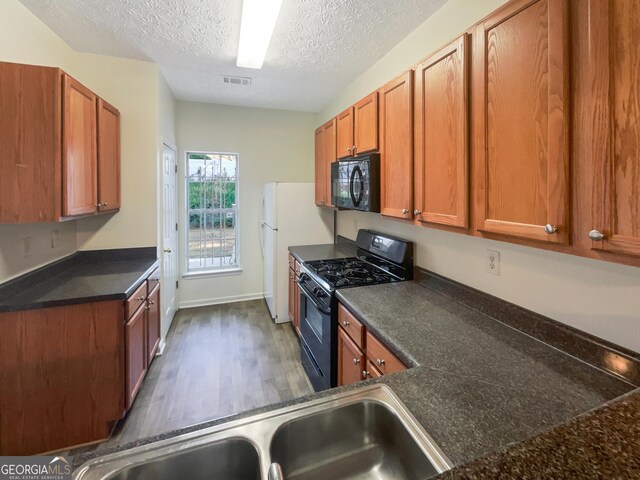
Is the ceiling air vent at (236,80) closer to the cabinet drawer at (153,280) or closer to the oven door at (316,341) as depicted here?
the cabinet drawer at (153,280)

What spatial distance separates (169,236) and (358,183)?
7.58ft

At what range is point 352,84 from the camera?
331 cm

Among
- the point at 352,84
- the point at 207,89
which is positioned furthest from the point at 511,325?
the point at 207,89

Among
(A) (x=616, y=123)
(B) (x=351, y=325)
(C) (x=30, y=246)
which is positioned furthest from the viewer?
(C) (x=30, y=246)

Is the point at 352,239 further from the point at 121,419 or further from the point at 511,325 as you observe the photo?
the point at 121,419

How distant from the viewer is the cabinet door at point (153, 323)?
8.20 feet

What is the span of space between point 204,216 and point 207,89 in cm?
159

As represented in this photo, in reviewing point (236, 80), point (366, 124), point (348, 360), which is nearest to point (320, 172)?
point (366, 124)

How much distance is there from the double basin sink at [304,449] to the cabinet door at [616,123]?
2.50ft

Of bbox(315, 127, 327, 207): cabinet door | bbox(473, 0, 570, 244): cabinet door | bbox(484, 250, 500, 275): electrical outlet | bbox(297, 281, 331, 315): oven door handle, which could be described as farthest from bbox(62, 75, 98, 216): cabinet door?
bbox(484, 250, 500, 275): electrical outlet

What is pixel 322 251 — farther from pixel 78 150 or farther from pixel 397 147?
pixel 78 150

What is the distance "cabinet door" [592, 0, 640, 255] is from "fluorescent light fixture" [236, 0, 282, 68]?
1657 millimetres

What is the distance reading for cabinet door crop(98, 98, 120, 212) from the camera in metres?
2.39

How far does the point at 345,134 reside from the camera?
278cm
